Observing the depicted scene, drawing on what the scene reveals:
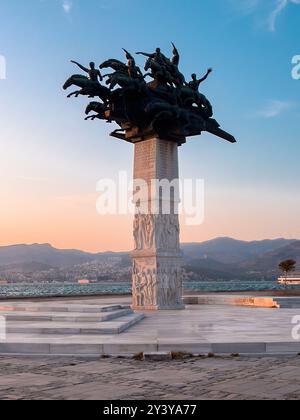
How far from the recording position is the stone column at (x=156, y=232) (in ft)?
70.3

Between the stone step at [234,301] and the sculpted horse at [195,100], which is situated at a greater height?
the sculpted horse at [195,100]

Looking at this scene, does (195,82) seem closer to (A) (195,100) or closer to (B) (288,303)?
(A) (195,100)

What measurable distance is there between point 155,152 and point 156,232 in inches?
131

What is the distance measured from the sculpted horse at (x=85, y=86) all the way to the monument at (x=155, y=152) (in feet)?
0.92

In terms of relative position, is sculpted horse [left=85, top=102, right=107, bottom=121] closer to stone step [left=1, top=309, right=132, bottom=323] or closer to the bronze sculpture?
the bronze sculpture

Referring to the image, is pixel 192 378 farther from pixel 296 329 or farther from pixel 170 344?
pixel 296 329

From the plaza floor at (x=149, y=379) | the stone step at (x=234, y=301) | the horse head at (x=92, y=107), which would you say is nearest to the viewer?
the plaza floor at (x=149, y=379)

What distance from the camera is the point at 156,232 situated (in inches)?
846

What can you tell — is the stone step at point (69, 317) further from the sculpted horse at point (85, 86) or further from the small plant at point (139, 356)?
the sculpted horse at point (85, 86)

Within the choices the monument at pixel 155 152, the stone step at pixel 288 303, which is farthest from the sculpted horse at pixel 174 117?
the stone step at pixel 288 303

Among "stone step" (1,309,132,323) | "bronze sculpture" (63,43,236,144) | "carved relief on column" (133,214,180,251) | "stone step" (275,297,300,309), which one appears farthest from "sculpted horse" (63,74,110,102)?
"stone step" (275,297,300,309)

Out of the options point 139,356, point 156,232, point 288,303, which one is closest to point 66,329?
point 139,356
